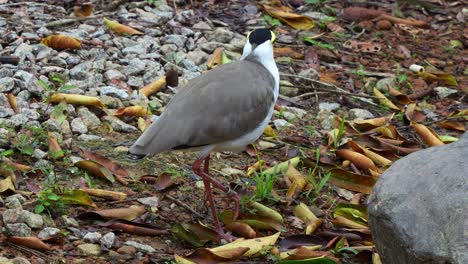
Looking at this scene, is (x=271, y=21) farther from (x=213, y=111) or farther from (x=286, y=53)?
(x=213, y=111)

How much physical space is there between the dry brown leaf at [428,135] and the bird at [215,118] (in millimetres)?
1594

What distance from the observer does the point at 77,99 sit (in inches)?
249

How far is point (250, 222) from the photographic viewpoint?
17.7 feet

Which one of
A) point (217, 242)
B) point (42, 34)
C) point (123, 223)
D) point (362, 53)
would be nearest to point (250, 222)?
point (217, 242)

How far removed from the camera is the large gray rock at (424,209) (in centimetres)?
404

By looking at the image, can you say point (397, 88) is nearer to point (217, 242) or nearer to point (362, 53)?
point (362, 53)

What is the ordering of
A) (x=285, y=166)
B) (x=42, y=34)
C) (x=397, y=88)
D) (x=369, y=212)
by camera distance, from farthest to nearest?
(x=397, y=88) < (x=42, y=34) < (x=285, y=166) < (x=369, y=212)

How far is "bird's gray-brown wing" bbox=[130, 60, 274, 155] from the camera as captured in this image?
5160 mm

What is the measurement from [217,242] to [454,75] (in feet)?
12.5

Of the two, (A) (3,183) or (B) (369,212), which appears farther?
(A) (3,183)

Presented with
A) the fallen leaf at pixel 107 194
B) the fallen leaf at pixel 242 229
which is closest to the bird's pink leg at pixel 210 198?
the fallen leaf at pixel 242 229

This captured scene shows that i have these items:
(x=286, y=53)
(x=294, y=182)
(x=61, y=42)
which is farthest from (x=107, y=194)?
(x=286, y=53)

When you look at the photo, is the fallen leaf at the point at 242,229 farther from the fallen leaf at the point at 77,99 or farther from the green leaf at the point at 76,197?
the fallen leaf at the point at 77,99

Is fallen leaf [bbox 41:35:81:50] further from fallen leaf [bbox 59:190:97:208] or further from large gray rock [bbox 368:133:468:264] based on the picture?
large gray rock [bbox 368:133:468:264]
